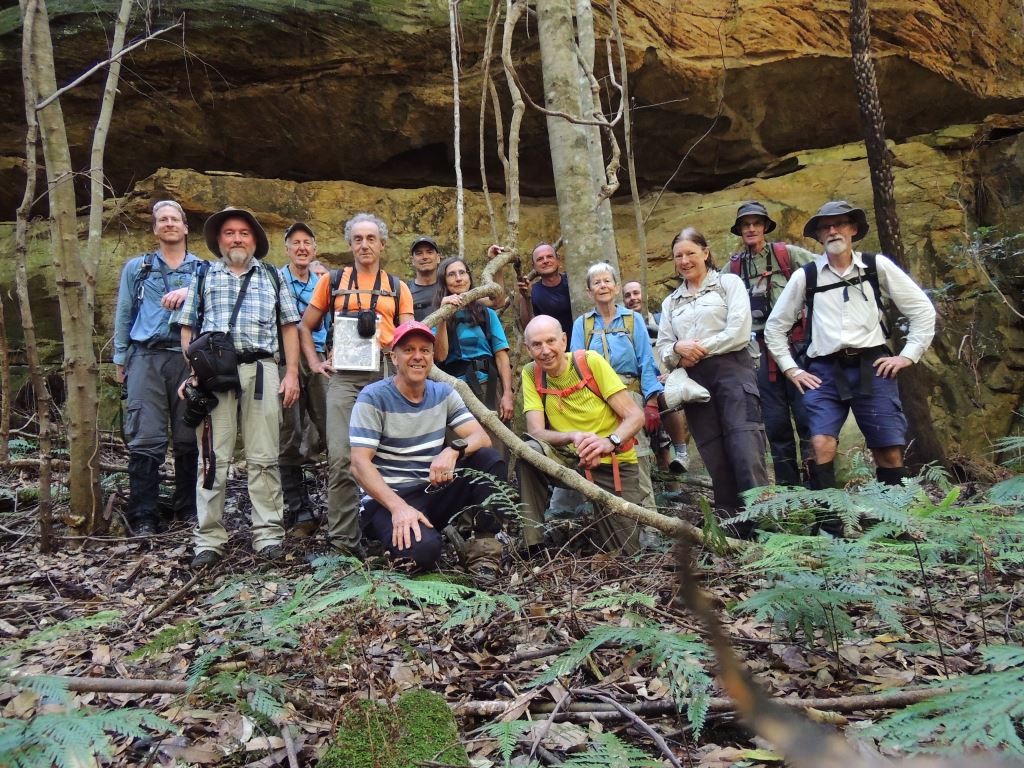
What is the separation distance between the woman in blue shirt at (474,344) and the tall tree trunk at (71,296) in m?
2.76

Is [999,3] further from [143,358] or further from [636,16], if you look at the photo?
[143,358]

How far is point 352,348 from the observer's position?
5109 mm

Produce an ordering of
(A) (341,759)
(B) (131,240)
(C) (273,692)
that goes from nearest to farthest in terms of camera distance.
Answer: (A) (341,759) < (C) (273,692) < (B) (131,240)

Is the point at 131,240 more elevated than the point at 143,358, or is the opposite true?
the point at 131,240

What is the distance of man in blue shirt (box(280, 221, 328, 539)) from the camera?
5.79 metres

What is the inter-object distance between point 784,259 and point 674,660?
474 centimetres

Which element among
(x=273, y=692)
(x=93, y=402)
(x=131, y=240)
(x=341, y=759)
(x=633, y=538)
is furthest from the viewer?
(x=131, y=240)

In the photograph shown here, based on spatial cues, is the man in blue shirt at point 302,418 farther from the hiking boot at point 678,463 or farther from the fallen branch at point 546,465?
the hiking boot at point 678,463

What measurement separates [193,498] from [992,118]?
14398 millimetres

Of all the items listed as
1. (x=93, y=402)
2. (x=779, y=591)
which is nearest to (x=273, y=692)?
(x=779, y=591)

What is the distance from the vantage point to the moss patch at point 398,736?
202 centimetres

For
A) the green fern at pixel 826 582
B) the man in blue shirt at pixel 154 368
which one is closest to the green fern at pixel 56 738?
the green fern at pixel 826 582

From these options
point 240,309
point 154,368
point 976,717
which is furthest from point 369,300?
point 976,717

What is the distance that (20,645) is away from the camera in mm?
2018
